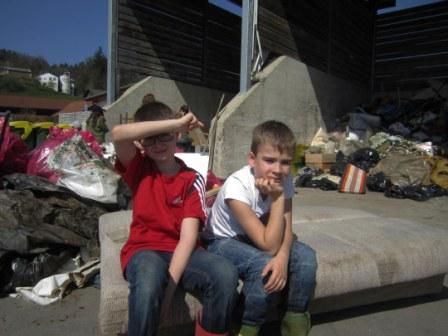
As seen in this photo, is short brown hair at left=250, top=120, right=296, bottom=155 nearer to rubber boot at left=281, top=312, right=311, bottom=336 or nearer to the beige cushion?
the beige cushion

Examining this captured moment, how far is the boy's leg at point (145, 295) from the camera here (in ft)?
5.96

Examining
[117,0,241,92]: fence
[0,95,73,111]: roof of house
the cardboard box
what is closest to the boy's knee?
the cardboard box

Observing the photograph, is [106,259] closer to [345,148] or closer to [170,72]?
[345,148]

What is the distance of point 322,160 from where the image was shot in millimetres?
9633

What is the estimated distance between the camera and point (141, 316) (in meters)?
1.81

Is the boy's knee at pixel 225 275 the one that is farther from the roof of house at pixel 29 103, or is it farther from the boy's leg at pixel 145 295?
the roof of house at pixel 29 103

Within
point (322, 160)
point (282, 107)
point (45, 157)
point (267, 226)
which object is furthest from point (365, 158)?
point (267, 226)

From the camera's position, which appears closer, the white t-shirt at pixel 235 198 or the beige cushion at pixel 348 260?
the beige cushion at pixel 348 260

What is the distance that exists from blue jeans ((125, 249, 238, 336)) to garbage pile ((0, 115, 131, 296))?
135cm

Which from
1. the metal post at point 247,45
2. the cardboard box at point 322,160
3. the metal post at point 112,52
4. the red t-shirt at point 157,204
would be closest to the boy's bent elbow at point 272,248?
the red t-shirt at point 157,204

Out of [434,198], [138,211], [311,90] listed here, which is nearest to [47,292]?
[138,211]

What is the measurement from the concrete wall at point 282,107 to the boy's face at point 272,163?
183 inches

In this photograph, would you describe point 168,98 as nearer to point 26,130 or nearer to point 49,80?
point 26,130

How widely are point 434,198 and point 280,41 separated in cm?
526
